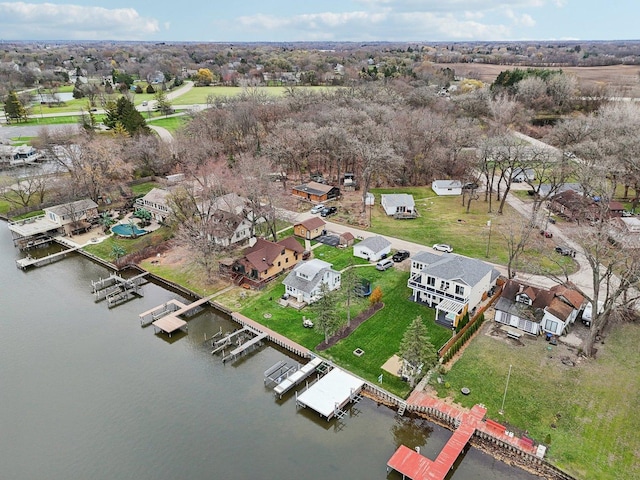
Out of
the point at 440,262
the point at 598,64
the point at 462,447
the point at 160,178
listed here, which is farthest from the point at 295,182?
the point at 598,64

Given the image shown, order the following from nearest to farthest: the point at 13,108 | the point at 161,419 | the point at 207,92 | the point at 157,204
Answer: the point at 161,419, the point at 157,204, the point at 13,108, the point at 207,92

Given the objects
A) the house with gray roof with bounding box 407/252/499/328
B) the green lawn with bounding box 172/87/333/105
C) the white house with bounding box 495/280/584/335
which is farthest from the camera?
the green lawn with bounding box 172/87/333/105

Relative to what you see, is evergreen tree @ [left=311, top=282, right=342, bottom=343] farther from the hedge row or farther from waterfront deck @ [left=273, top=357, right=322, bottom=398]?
the hedge row

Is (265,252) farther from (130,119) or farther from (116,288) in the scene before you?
(130,119)

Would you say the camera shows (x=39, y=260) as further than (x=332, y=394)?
Yes

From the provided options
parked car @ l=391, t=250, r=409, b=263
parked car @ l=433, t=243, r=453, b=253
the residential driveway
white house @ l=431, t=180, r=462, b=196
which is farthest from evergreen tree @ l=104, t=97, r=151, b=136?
parked car @ l=433, t=243, r=453, b=253

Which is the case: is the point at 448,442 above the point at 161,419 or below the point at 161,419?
above

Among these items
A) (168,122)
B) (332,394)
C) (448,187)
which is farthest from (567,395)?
(168,122)
